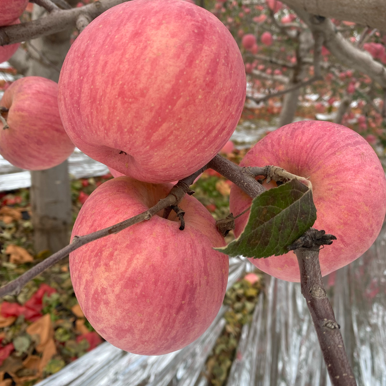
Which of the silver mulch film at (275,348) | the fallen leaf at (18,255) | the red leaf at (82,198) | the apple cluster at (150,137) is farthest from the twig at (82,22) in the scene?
the red leaf at (82,198)

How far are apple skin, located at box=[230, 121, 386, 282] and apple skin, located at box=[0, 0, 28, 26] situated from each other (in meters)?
0.46

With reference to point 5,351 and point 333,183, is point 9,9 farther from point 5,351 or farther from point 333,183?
point 5,351

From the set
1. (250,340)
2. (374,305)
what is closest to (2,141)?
(250,340)

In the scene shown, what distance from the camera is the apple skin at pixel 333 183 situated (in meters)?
0.46

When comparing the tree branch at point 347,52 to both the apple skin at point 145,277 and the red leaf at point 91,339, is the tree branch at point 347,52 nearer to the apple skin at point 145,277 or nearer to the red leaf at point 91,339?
the apple skin at point 145,277

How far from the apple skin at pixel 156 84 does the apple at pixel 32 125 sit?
0.89 ft

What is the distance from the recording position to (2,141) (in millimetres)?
635

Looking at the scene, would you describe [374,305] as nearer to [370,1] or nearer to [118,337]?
[370,1]

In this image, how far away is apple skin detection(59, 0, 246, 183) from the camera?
13.1 inches

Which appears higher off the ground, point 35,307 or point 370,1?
point 370,1

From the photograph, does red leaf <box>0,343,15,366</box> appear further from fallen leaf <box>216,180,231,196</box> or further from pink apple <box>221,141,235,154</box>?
pink apple <box>221,141,235,154</box>

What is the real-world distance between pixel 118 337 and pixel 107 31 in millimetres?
394

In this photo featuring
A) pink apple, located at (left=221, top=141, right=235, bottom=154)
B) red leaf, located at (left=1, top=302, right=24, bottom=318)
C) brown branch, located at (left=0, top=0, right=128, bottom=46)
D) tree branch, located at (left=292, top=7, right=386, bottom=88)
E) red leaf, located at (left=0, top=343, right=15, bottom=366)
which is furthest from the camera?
pink apple, located at (left=221, top=141, right=235, bottom=154)

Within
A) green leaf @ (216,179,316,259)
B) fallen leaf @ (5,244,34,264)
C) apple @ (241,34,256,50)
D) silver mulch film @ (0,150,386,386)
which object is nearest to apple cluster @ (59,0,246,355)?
green leaf @ (216,179,316,259)
